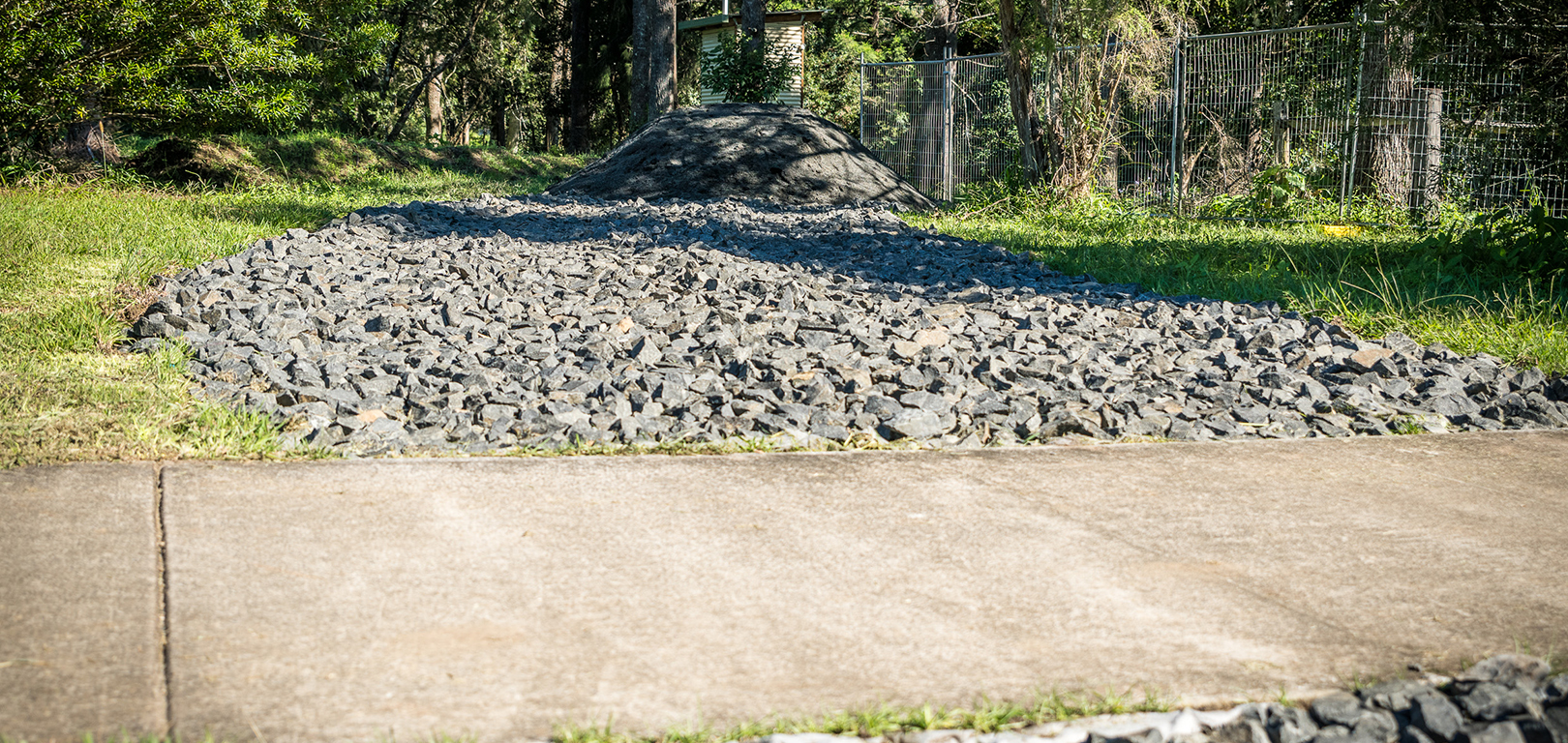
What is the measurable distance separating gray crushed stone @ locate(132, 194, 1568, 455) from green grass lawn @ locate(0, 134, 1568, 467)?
0.77ft

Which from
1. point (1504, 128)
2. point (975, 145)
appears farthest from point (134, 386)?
point (975, 145)

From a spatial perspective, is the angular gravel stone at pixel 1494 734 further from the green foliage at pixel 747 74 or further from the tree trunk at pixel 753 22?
the tree trunk at pixel 753 22

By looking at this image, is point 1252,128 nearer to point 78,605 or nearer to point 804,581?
point 804,581

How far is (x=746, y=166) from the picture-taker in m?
11.9

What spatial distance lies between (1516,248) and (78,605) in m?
7.13

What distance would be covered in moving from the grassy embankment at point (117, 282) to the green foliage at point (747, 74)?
4.65m

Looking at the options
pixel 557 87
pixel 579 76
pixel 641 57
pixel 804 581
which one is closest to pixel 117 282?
pixel 804 581

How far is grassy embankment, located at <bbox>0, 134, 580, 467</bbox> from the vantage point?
3264 mm

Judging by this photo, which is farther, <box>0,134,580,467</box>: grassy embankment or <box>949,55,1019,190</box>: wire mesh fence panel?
<box>949,55,1019,190</box>: wire mesh fence panel

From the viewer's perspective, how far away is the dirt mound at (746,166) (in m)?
11.6

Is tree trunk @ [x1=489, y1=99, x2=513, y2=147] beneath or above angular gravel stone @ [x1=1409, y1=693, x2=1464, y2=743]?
above

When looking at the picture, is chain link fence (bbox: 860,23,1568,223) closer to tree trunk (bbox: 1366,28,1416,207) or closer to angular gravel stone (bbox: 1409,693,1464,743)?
tree trunk (bbox: 1366,28,1416,207)

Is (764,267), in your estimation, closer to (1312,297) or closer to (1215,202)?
(1312,297)

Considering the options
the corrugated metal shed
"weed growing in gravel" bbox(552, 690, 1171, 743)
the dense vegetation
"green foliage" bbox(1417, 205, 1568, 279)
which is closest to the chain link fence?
the dense vegetation
